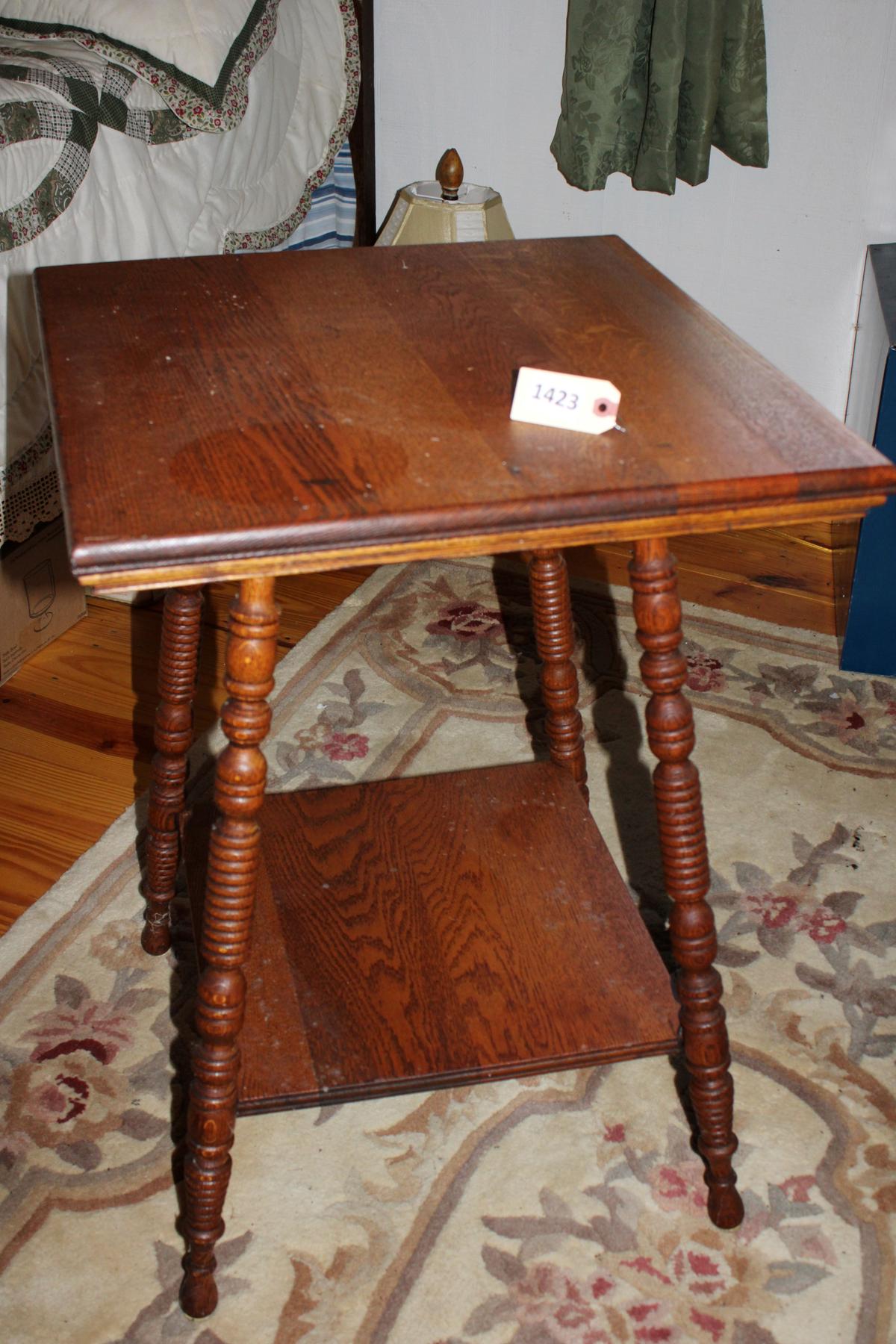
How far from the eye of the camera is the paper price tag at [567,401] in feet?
2.81

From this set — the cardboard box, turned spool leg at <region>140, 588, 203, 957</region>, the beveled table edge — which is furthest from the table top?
the cardboard box

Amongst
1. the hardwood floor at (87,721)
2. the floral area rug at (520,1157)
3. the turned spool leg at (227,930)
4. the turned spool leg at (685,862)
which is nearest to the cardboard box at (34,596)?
the hardwood floor at (87,721)

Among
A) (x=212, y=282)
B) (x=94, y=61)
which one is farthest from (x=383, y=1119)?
(x=94, y=61)

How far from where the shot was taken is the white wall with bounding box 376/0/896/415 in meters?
1.99

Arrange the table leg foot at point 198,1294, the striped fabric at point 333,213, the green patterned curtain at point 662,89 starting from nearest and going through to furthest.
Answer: the table leg foot at point 198,1294
the green patterned curtain at point 662,89
the striped fabric at point 333,213

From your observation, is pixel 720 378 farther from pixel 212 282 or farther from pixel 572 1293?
pixel 572 1293

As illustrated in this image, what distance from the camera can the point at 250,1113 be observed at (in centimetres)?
98

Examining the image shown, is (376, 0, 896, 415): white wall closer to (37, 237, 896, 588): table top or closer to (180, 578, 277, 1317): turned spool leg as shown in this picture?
(37, 237, 896, 588): table top

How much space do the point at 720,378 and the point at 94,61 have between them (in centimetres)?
115

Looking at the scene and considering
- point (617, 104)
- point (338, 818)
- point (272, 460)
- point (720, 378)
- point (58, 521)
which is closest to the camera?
point (272, 460)

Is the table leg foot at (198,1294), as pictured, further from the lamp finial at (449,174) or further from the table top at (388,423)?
the lamp finial at (449,174)

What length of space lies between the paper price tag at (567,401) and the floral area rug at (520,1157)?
0.67 meters

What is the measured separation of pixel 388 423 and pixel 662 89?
1251 mm

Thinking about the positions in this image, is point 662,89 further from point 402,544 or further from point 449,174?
point 402,544
